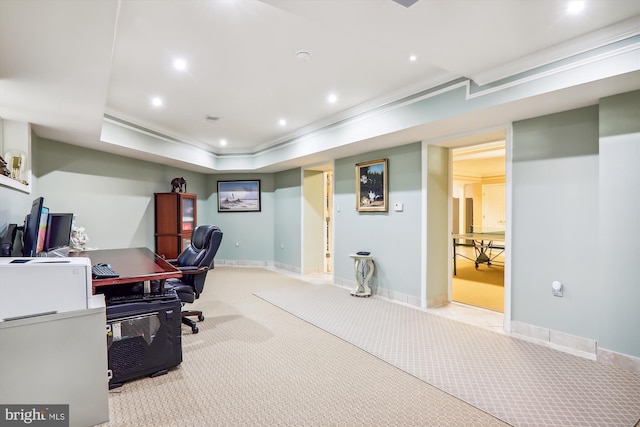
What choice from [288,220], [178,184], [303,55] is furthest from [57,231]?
[288,220]

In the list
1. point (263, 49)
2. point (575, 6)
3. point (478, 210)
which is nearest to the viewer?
point (575, 6)

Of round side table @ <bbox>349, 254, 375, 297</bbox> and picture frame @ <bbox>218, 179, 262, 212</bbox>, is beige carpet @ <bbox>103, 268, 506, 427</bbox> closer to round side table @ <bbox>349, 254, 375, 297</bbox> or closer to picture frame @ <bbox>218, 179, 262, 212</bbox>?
round side table @ <bbox>349, 254, 375, 297</bbox>

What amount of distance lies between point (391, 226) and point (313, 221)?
91.6 inches

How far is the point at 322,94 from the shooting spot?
3756 mm

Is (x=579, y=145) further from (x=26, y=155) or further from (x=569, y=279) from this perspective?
(x=26, y=155)

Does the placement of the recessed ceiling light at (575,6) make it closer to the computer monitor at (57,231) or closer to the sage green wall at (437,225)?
the sage green wall at (437,225)

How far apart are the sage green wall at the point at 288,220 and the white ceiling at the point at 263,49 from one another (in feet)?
8.98

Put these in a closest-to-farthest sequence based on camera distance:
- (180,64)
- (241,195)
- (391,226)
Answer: (180,64) → (391,226) → (241,195)

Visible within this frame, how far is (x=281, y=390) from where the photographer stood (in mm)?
2256

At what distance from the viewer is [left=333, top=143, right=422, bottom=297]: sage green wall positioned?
168 inches

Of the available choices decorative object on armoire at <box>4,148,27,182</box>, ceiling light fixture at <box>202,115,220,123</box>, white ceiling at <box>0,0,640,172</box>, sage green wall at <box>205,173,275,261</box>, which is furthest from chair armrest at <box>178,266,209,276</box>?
sage green wall at <box>205,173,275,261</box>

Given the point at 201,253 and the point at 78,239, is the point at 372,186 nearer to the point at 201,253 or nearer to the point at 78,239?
the point at 201,253

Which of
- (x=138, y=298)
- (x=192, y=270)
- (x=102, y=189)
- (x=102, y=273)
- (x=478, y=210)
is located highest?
(x=102, y=189)

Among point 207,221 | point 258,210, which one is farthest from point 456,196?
point 207,221
